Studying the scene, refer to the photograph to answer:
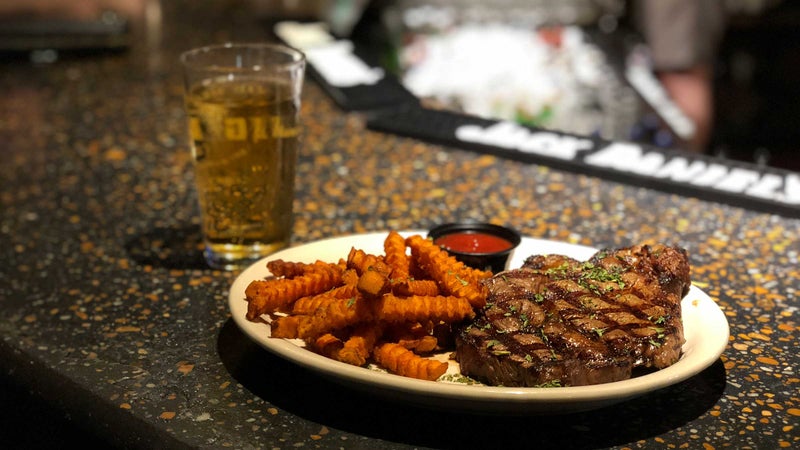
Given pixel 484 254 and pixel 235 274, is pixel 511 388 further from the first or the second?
pixel 235 274

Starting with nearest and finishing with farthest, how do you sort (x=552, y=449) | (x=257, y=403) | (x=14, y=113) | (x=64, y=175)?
(x=552, y=449), (x=257, y=403), (x=64, y=175), (x=14, y=113)

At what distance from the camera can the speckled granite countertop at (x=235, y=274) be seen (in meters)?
1.39

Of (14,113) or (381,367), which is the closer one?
(381,367)

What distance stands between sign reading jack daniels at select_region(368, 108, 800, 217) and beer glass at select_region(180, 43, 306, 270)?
90 centimetres

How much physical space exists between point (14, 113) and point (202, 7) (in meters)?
2.17

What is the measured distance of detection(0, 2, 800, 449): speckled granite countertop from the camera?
54.6 inches

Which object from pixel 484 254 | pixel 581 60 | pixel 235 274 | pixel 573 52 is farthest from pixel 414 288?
pixel 573 52

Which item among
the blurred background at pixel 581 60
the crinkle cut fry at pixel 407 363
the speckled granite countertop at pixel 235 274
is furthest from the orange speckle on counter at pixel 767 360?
the blurred background at pixel 581 60

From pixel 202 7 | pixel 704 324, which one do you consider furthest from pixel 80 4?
pixel 704 324

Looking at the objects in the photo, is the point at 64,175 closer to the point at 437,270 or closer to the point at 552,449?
the point at 437,270

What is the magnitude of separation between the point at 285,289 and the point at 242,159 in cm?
49

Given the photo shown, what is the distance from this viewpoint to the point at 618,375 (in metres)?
1.34

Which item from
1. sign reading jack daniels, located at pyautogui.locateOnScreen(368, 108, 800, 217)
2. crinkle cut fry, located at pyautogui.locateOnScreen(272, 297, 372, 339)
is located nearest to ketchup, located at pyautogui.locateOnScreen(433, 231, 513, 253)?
crinkle cut fry, located at pyautogui.locateOnScreen(272, 297, 372, 339)

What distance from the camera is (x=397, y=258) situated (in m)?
1.54
